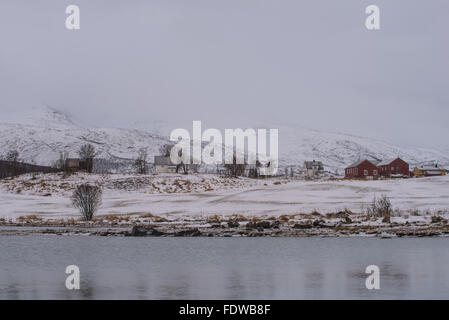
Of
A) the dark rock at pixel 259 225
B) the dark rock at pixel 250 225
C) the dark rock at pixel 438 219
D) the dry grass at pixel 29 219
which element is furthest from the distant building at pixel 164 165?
the dark rock at pixel 438 219

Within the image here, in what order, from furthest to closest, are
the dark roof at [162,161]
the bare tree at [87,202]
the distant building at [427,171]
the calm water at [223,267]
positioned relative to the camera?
the dark roof at [162,161] < the distant building at [427,171] < the bare tree at [87,202] < the calm water at [223,267]

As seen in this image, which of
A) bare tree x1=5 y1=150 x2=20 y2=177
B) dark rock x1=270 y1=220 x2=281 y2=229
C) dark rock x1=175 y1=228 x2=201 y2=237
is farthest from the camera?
bare tree x1=5 y1=150 x2=20 y2=177

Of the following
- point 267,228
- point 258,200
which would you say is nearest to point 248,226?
point 267,228

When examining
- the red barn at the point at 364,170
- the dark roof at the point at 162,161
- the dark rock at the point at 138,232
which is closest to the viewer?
the dark rock at the point at 138,232

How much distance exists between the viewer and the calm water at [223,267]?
2308cm

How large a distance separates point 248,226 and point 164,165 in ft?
365

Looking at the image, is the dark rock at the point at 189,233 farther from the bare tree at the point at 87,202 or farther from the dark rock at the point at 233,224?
the bare tree at the point at 87,202

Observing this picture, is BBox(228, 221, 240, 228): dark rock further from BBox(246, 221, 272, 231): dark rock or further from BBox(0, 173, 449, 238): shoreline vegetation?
BBox(246, 221, 272, 231): dark rock

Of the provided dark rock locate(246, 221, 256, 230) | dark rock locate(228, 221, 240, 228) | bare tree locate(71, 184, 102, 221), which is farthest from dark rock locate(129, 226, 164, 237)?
bare tree locate(71, 184, 102, 221)

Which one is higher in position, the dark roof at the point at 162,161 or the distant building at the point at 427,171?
the dark roof at the point at 162,161

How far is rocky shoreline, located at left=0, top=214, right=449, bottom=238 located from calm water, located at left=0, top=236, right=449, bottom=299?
2.83 meters

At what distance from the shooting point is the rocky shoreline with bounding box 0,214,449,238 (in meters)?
48.8

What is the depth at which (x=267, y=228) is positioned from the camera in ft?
176
